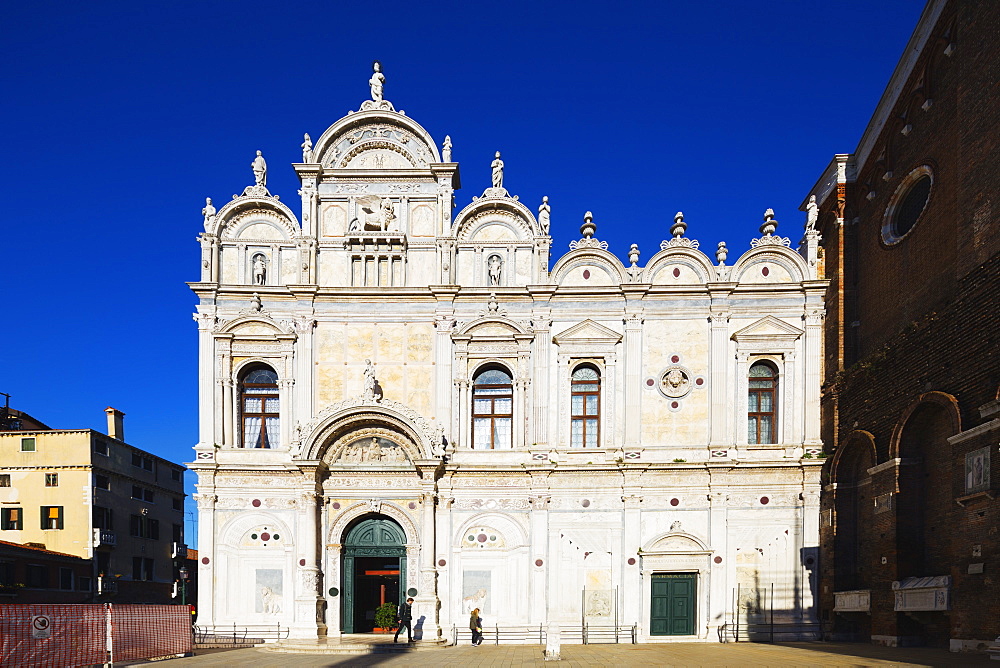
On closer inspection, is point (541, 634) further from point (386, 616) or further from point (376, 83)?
point (376, 83)

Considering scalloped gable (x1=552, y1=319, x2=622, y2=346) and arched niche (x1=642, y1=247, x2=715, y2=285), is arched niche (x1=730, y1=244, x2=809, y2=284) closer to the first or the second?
arched niche (x1=642, y1=247, x2=715, y2=285)

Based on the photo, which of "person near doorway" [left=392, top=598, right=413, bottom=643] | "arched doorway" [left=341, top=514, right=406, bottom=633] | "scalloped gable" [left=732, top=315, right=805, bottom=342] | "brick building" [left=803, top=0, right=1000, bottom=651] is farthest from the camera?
"scalloped gable" [left=732, top=315, right=805, bottom=342]

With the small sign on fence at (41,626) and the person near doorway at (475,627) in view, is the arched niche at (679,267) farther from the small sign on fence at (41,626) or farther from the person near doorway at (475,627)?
the small sign on fence at (41,626)

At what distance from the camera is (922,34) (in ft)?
71.2

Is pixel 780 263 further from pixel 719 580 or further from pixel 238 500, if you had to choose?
pixel 238 500

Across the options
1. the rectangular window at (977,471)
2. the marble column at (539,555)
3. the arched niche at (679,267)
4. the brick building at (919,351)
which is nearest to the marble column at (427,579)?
the marble column at (539,555)

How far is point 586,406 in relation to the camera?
2594 centimetres

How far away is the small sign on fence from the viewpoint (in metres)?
16.7

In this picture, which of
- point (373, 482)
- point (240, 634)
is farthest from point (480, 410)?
point (240, 634)

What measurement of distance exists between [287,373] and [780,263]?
16482 mm

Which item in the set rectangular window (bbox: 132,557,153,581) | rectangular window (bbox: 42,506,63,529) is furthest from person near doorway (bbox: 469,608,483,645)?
rectangular window (bbox: 132,557,153,581)

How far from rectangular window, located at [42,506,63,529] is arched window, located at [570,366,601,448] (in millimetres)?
25379

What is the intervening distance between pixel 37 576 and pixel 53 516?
4538 millimetres

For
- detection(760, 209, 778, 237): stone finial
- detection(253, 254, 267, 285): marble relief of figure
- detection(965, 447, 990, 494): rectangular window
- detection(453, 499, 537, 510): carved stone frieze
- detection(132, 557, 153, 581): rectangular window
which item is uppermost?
detection(760, 209, 778, 237): stone finial
